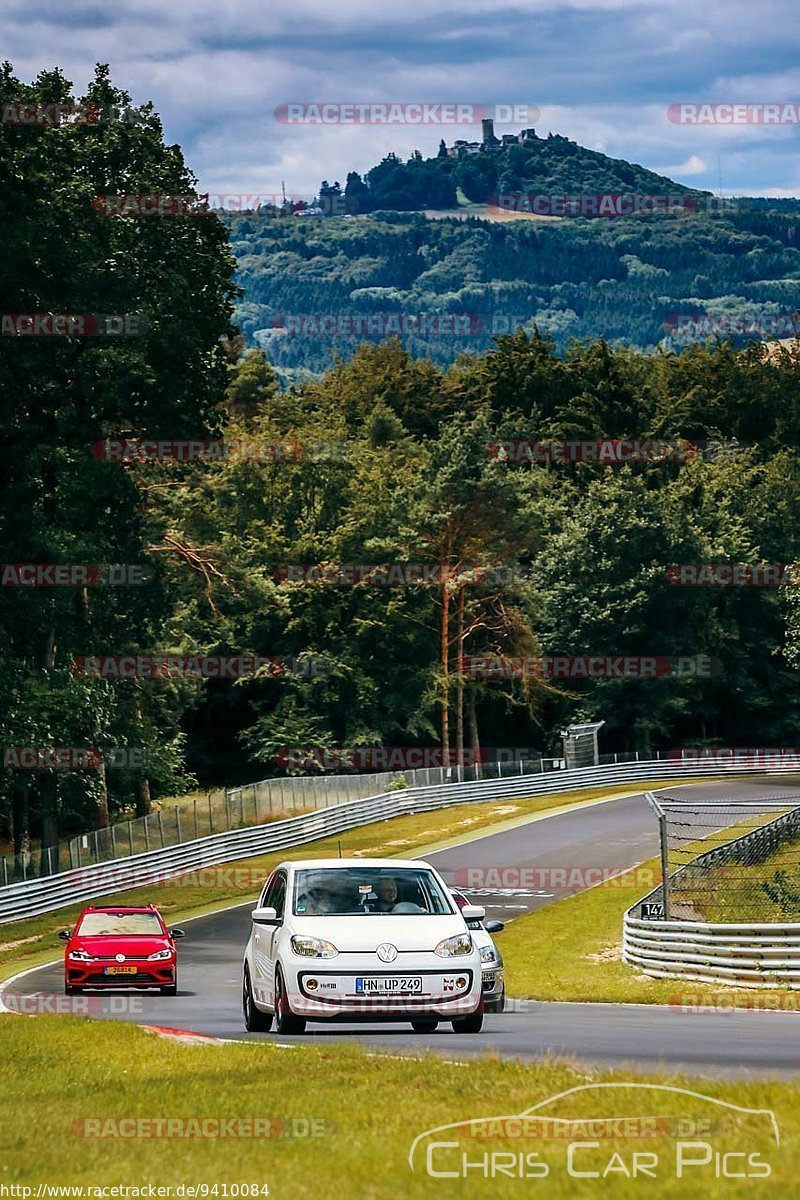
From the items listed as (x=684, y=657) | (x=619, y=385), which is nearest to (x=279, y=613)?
(x=684, y=657)

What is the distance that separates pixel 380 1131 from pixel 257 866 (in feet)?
150

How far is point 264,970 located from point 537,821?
46239 mm

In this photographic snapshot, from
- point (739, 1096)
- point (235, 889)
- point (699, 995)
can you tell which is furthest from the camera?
point (235, 889)

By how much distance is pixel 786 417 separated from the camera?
116375 mm

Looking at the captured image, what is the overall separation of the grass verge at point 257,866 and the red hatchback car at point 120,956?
866cm

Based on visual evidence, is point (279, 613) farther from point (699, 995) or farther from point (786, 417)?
point (699, 995)

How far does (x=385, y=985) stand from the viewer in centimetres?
1570

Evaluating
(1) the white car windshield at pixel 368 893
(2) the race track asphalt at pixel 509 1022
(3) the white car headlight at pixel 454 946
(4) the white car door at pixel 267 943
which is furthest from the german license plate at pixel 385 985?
(4) the white car door at pixel 267 943

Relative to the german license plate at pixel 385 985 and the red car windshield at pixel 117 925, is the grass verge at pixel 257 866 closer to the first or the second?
the red car windshield at pixel 117 925

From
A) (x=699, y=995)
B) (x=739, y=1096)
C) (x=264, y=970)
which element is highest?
(x=739, y=1096)

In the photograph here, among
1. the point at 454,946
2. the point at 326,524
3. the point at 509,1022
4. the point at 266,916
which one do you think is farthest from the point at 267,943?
the point at 326,524

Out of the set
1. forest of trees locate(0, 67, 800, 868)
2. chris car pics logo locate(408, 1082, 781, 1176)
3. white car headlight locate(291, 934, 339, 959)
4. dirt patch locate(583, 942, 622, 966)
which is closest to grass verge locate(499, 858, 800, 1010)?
dirt patch locate(583, 942, 622, 966)

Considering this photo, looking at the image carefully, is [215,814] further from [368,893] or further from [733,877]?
[368,893]

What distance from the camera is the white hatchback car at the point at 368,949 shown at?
15742 mm
